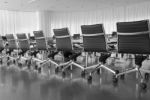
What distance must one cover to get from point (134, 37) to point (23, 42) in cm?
338

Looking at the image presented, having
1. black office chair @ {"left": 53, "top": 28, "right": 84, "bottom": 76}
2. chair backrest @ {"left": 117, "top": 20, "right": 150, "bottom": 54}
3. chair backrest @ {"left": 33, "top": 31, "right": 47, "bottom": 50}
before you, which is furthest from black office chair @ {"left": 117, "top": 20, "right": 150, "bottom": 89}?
chair backrest @ {"left": 33, "top": 31, "right": 47, "bottom": 50}

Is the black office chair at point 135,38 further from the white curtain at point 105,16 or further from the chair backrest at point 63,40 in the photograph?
the white curtain at point 105,16

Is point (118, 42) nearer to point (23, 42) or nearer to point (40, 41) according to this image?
point (40, 41)

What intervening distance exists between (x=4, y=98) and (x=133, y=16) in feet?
39.4

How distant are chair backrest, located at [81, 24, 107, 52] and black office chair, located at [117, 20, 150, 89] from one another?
332 millimetres

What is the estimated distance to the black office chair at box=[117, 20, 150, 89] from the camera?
2.58 metres

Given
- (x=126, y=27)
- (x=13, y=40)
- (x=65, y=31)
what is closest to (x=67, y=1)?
(x=13, y=40)

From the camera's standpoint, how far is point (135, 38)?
273 centimetres

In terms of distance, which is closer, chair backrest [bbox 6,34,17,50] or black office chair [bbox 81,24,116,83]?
black office chair [bbox 81,24,116,83]

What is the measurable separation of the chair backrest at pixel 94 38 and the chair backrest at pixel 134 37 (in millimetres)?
332

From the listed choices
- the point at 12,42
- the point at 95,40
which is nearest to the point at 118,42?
the point at 95,40

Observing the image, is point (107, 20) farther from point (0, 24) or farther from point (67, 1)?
point (0, 24)

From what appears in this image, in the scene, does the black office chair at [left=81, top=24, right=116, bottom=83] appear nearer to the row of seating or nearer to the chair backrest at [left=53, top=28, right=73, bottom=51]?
the row of seating

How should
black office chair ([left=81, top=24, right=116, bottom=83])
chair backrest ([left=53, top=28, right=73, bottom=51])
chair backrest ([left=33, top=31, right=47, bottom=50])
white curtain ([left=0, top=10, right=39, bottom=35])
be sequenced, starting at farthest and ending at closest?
white curtain ([left=0, top=10, right=39, bottom=35]) < chair backrest ([left=33, top=31, right=47, bottom=50]) < chair backrest ([left=53, top=28, right=73, bottom=51]) < black office chair ([left=81, top=24, right=116, bottom=83])
